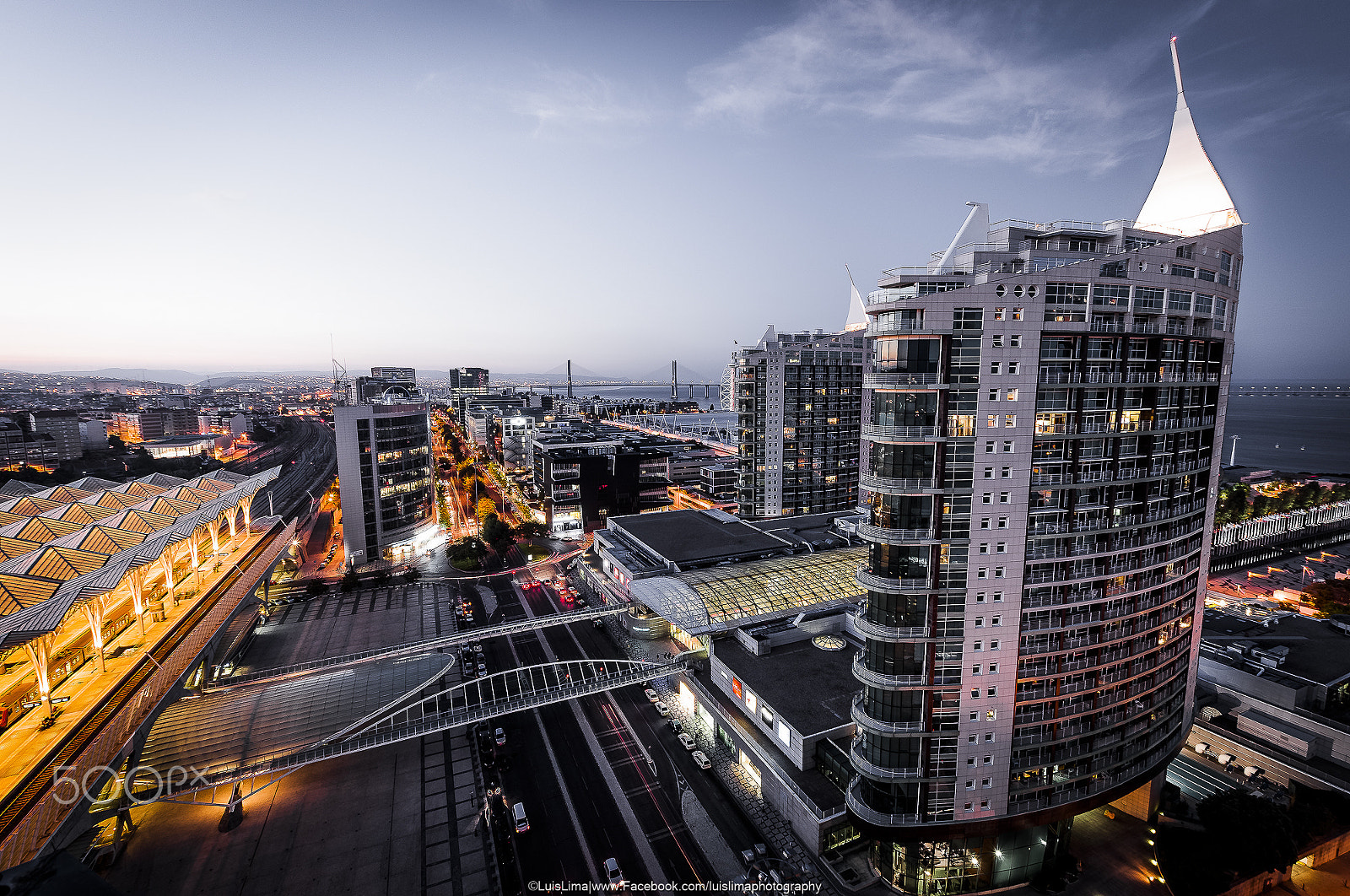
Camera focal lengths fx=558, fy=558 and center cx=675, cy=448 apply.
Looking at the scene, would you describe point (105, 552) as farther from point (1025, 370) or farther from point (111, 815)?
point (1025, 370)

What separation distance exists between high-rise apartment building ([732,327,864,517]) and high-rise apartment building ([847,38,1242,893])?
57002mm

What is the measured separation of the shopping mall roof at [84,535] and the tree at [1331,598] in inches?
5163

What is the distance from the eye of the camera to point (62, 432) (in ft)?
531

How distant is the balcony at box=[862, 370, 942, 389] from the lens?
3250 cm

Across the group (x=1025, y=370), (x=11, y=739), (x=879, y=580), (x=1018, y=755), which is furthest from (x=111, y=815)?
(x=1025, y=370)

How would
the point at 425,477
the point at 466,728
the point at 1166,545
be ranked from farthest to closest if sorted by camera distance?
1. the point at 425,477
2. the point at 466,728
3. the point at 1166,545

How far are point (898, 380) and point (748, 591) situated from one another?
39.4 m

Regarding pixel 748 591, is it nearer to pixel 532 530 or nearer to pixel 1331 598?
pixel 532 530

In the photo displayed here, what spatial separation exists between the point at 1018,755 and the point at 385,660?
183 feet

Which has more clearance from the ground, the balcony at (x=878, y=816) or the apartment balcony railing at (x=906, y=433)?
the apartment balcony railing at (x=906, y=433)

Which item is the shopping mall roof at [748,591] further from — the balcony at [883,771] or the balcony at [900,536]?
the balcony at [900,536]

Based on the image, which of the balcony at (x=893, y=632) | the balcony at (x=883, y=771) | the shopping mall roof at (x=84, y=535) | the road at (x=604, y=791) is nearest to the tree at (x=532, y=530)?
the shopping mall roof at (x=84, y=535)

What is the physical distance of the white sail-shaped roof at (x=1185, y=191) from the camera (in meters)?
40.6

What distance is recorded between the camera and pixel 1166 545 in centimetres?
3859
